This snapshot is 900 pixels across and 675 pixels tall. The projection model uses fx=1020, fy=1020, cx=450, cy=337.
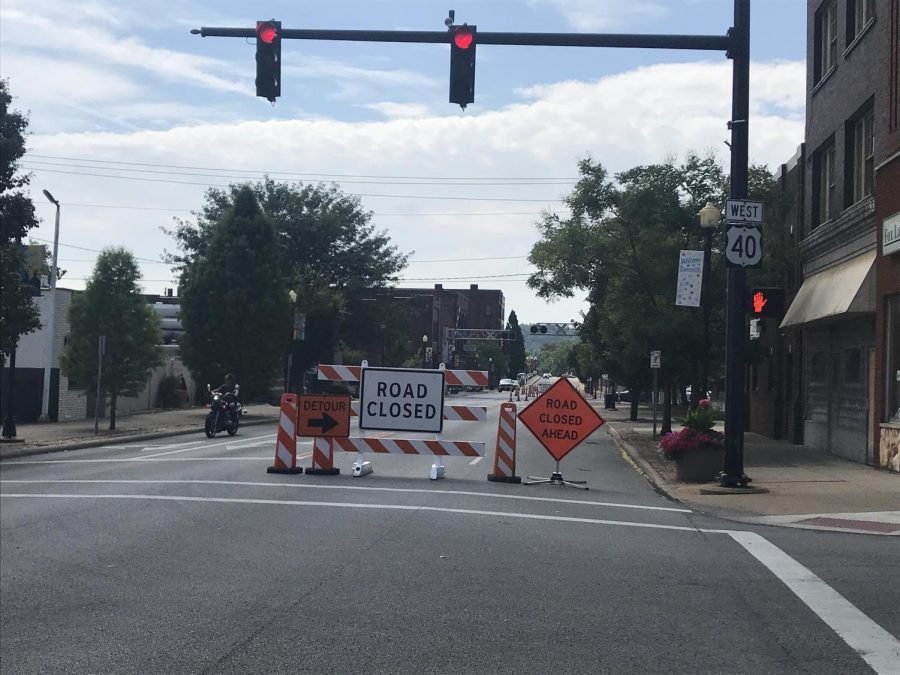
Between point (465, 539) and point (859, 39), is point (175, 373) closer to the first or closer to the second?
point (859, 39)

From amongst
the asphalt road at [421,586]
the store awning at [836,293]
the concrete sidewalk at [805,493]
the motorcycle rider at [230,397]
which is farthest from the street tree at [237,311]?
the asphalt road at [421,586]

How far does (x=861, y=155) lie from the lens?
2102 cm

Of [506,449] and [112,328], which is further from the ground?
[112,328]

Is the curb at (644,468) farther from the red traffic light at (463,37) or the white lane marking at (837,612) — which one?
the red traffic light at (463,37)

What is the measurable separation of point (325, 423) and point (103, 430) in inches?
629

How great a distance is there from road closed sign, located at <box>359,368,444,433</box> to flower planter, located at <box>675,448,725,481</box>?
417cm

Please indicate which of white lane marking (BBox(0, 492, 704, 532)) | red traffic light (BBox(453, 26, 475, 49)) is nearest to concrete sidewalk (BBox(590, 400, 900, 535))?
white lane marking (BBox(0, 492, 704, 532))

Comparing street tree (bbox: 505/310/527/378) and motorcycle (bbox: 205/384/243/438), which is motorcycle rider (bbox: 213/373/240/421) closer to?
motorcycle (bbox: 205/384/243/438)

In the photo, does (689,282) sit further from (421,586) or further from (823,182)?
(421,586)

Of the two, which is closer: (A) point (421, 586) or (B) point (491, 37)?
(A) point (421, 586)

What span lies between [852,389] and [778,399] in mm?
7164

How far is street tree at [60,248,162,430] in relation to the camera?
30.2 metres

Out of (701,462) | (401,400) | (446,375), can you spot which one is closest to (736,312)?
(701,462)

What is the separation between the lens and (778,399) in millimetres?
27891
